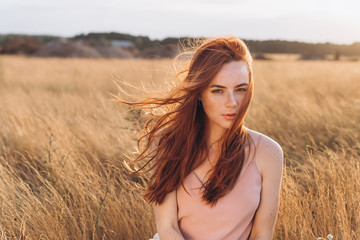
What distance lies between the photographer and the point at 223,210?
6.46 ft

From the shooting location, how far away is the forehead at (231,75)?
1876 mm

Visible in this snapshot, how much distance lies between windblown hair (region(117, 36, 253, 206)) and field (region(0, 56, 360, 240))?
0.37 m

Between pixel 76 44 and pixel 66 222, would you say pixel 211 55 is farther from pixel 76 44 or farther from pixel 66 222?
pixel 76 44

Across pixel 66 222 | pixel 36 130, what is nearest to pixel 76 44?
pixel 36 130

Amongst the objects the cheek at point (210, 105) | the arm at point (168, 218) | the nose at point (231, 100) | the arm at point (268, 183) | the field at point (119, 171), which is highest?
the nose at point (231, 100)

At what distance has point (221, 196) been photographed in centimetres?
196

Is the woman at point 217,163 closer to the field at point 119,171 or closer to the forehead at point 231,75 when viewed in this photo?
the forehead at point 231,75

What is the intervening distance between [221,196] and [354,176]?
4.50 ft

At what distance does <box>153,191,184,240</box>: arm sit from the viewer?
2010 mm

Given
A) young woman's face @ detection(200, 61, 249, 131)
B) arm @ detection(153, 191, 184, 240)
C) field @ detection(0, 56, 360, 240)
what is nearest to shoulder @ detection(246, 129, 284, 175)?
young woman's face @ detection(200, 61, 249, 131)

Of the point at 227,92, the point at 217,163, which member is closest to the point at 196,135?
the point at 217,163

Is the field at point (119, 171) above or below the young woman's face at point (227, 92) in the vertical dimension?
below

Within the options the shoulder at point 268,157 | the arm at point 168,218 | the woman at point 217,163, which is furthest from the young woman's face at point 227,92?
the arm at point 168,218

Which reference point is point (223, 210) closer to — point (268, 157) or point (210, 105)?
point (268, 157)
